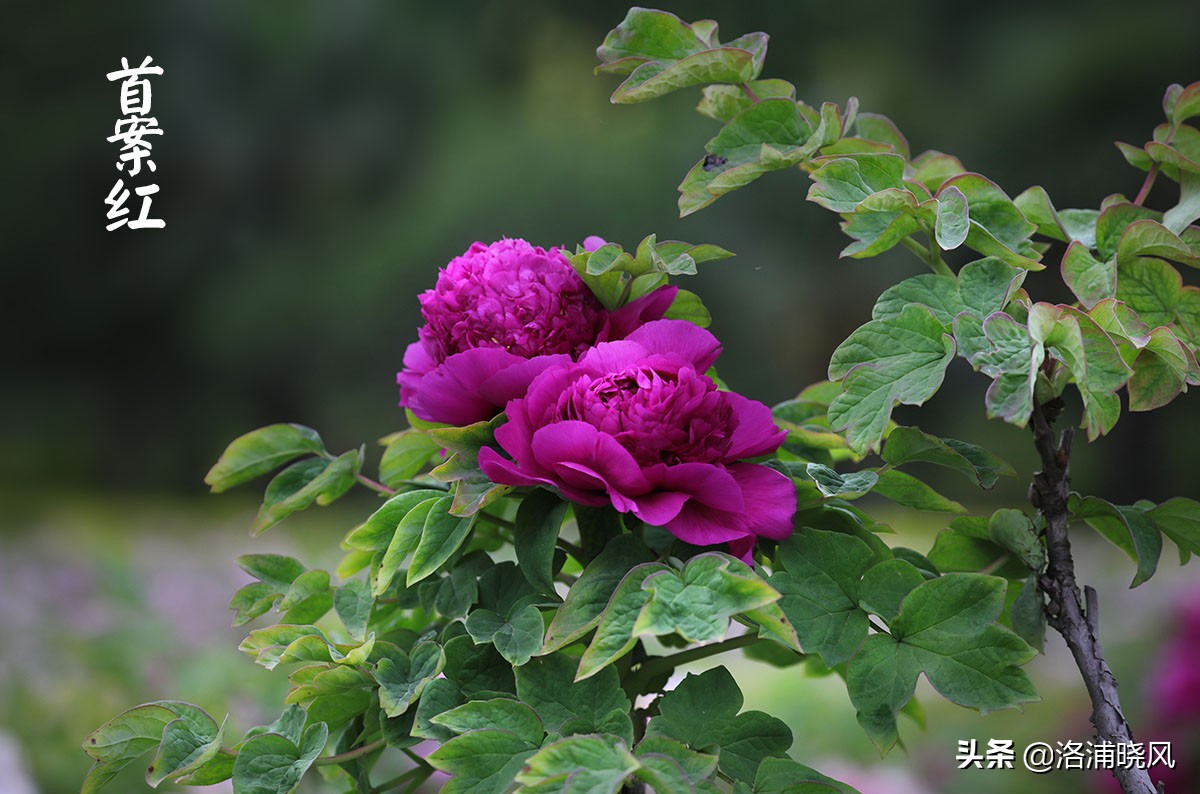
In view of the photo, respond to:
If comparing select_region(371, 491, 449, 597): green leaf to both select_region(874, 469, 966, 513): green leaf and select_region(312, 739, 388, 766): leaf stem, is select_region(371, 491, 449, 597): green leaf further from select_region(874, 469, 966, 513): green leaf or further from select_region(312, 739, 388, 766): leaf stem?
select_region(874, 469, 966, 513): green leaf

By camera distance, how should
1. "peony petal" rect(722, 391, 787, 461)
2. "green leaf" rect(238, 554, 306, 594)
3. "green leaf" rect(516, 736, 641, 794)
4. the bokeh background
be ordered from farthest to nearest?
the bokeh background → "green leaf" rect(238, 554, 306, 594) → "peony petal" rect(722, 391, 787, 461) → "green leaf" rect(516, 736, 641, 794)

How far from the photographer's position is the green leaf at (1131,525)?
54cm

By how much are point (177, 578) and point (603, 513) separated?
1.47 m

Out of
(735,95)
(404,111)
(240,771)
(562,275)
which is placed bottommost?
(240,771)

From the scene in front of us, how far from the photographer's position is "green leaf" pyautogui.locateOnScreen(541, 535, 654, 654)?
0.46 meters

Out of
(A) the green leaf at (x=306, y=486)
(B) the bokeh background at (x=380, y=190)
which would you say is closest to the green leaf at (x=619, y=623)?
(A) the green leaf at (x=306, y=486)

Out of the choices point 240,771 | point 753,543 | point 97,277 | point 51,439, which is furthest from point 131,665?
point 51,439

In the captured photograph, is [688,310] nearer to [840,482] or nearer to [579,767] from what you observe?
[840,482]

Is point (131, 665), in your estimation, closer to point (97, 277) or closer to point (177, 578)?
point (177, 578)

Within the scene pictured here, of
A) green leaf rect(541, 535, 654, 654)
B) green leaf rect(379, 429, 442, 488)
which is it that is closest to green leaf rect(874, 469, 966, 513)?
green leaf rect(541, 535, 654, 654)

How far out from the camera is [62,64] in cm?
388

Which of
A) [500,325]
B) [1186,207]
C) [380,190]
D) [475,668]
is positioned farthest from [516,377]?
[380,190]

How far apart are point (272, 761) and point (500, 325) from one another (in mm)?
224

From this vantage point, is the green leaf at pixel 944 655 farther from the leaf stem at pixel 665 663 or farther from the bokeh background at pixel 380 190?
the bokeh background at pixel 380 190
